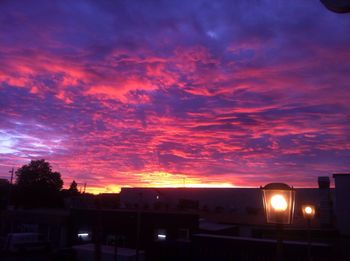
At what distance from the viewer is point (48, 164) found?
105 metres

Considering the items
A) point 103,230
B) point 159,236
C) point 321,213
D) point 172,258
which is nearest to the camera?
point 172,258

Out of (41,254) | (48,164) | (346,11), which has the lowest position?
(41,254)

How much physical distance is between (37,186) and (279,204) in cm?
8766

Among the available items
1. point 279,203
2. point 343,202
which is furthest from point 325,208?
point 279,203

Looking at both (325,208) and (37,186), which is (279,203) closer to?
(325,208)

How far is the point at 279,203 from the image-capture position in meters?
6.42

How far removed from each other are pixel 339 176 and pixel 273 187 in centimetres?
2656

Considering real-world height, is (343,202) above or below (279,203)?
above

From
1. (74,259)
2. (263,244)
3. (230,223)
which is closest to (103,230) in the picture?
(74,259)

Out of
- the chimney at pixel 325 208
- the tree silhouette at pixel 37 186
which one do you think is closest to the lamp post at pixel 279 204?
the chimney at pixel 325 208

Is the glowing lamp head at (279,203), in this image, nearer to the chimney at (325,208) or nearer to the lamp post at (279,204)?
the lamp post at (279,204)

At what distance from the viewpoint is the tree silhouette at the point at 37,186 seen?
83.5 metres

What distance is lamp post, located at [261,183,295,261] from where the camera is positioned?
6348mm

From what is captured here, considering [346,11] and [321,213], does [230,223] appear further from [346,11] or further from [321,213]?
[346,11]
